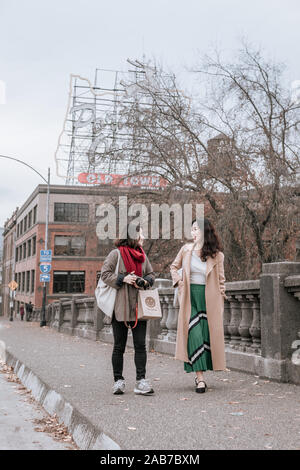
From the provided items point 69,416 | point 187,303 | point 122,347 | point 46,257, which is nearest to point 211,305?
point 187,303

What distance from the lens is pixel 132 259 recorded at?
6.04 m

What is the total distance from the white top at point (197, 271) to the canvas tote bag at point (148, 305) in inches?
19.1

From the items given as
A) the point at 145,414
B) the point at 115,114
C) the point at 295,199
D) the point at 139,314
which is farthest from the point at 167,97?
the point at 145,414

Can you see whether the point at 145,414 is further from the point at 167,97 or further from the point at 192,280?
the point at 167,97

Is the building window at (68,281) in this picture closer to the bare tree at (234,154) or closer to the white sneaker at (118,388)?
the bare tree at (234,154)

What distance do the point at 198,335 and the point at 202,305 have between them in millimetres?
344

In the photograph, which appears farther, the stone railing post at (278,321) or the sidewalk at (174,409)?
the stone railing post at (278,321)

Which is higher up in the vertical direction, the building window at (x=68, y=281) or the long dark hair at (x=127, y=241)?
the building window at (x=68, y=281)

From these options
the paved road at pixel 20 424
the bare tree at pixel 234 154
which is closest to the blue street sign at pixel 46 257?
the bare tree at pixel 234 154

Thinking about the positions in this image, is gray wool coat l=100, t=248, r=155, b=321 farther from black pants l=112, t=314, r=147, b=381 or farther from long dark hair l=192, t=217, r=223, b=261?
long dark hair l=192, t=217, r=223, b=261

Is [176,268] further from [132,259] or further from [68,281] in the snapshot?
[68,281]

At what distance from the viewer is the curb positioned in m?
3.99

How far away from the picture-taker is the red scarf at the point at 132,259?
19.7 ft

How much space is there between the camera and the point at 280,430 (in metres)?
4.14
